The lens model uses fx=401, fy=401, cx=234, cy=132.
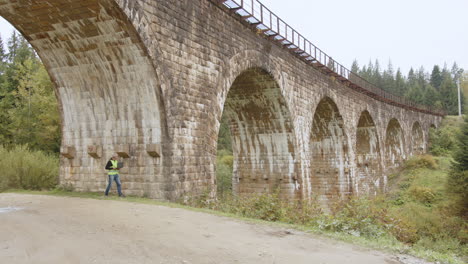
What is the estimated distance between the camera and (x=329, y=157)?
25000mm

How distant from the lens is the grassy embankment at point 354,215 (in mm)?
7727

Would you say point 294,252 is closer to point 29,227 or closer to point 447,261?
point 447,261

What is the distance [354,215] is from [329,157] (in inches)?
658

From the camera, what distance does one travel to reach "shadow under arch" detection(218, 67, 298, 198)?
17141mm

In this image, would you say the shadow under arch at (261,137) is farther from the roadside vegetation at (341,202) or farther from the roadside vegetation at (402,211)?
the roadside vegetation at (341,202)

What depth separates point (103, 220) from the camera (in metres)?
7.23

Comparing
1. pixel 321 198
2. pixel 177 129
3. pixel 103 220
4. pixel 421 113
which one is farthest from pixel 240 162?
pixel 421 113

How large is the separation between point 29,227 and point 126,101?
176 inches

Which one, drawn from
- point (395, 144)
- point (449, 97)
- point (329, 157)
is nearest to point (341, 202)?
point (329, 157)

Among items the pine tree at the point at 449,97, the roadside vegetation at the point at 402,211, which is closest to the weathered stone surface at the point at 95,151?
the roadside vegetation at the point at 402,211

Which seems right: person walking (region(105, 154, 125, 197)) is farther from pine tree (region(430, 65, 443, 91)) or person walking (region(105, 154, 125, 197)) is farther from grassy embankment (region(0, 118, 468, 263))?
pine tree (region(430, 65, 443, 91))

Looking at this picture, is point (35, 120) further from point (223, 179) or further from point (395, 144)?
point (395, 144)

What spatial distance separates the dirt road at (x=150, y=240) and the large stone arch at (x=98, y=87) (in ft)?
7.04

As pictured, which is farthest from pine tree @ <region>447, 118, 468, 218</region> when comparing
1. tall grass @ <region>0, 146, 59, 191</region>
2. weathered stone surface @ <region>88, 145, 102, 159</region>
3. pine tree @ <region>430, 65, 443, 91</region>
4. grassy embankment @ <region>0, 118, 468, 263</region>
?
pine tree @ <region>430, 65, 443, 91</region>
